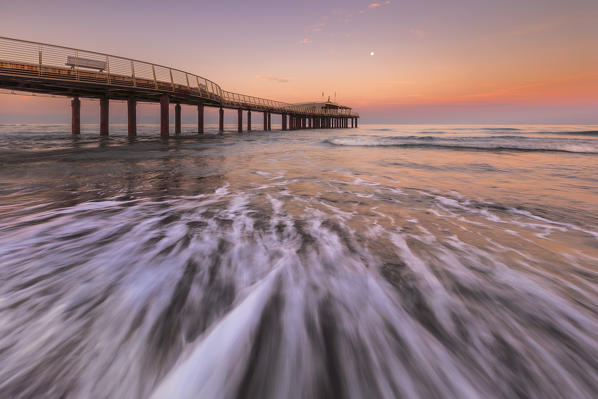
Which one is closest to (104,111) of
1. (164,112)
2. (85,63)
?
(164,112)

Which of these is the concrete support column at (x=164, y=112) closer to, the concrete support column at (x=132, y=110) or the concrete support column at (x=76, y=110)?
the concrete support column at (x=132, y=110)

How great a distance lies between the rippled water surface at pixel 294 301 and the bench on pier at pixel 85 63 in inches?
538

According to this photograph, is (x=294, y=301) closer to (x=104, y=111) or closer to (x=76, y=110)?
(x=104, y=111)

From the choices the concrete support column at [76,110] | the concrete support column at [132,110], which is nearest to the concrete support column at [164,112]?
the concrete support column at [132,110]

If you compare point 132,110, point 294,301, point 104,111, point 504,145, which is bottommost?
point 294,301

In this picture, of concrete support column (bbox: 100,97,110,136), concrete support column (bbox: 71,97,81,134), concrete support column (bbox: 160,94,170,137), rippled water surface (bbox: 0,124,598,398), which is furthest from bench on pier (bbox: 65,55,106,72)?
rippled water surface (bbox: 0,124,598,398)

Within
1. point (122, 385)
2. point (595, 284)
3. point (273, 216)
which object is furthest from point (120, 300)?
point (595, 284)

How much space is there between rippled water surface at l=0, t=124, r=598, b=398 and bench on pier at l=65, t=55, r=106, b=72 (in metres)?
13.7

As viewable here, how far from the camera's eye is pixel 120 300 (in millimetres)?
1699

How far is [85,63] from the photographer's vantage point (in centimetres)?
1376

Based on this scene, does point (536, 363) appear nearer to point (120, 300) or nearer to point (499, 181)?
point (120, 300)

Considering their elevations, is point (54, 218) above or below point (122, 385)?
above

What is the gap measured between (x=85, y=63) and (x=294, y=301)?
1800 cm

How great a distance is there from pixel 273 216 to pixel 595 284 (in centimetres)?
296
